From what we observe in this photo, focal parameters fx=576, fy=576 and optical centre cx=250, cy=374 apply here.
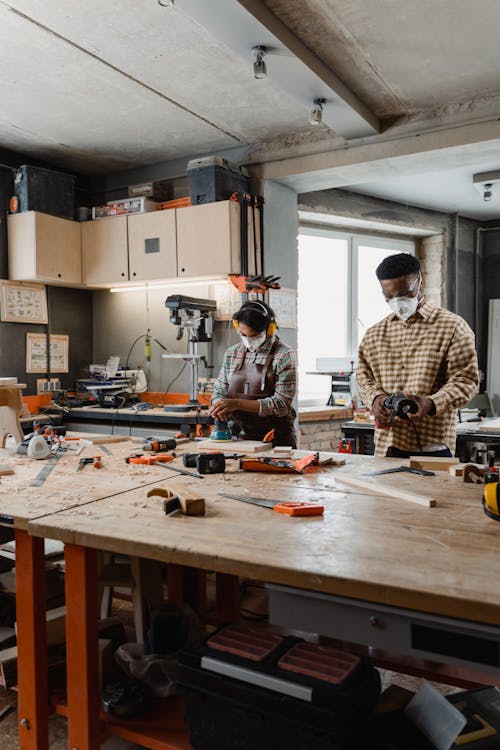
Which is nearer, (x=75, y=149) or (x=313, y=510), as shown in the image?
(x=313, y=510)

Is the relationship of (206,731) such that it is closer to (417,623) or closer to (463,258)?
(417,623)

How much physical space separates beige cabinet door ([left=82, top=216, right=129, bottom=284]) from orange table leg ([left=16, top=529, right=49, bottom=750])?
3.26m

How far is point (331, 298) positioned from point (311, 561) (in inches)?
194

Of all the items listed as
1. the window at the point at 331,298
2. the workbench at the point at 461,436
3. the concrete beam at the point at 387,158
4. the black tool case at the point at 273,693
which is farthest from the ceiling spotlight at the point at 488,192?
the black tool case at the point at 273,693

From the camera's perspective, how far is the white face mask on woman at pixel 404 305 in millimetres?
2547

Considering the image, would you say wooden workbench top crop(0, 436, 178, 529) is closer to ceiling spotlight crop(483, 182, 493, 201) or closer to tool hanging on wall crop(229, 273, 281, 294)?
tool hanging on wall crop(229, 273, 281, 294)

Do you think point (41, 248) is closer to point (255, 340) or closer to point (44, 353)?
point (44, 353)

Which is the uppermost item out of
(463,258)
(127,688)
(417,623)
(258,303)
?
(463,258)

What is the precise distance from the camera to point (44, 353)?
4.84 metres

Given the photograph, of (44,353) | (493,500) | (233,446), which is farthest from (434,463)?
(44,353)

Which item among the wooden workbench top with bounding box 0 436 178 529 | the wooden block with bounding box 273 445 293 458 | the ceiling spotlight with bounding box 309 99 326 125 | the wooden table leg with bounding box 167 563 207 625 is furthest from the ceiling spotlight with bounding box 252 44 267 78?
the wooden table leg with bounding box 167 563 207 625

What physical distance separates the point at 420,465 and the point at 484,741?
98 centimetres

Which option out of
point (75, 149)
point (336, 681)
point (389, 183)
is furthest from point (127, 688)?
point (389, 183)

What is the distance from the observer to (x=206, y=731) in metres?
1.38
